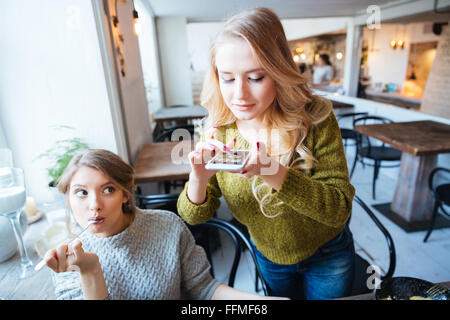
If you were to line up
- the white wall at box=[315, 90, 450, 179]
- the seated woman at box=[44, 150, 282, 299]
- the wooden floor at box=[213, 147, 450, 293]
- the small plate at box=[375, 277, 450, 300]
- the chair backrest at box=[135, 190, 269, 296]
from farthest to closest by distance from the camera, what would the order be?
1. the white wall at box=[315, 90, 450, 179]
2. the wooden floor at box=[213, 147, 450, 293]
3. the chair backrest at box=[135, 190, 269, 296]
4. the seated woman at box=[44, 150, 282, 299]
5. the small plate at box=[375, 277, 450, 300]

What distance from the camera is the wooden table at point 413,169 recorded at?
7.87 ft

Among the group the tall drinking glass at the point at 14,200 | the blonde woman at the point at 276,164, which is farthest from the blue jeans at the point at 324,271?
the tall drinking glass at the point at 14,200

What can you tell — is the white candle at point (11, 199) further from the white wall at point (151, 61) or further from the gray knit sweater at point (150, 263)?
the white wall at point (151, 61)

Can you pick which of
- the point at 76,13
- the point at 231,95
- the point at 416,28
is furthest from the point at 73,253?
the point at 416,28

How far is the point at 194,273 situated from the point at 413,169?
2.44 m

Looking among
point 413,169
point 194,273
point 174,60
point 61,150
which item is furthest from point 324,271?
point 174,60

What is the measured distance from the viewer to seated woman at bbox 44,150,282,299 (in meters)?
0.74

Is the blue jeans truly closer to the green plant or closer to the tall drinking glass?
the tall drinking glass

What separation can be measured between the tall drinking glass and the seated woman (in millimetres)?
291

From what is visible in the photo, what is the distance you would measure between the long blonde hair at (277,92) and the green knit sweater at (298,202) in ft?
0.09

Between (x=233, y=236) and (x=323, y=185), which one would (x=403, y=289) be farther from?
(x=233, y=236)

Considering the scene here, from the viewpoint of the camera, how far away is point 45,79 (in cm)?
138

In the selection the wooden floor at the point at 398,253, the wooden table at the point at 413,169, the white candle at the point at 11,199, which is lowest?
the wooden floor at the point at 398,253

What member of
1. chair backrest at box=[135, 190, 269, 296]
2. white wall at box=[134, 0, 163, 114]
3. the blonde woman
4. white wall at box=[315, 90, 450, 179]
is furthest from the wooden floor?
white wall at box=[134, 0, 163, 114]
